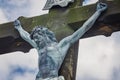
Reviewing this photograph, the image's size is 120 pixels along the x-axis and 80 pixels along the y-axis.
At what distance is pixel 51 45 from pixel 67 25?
486mm

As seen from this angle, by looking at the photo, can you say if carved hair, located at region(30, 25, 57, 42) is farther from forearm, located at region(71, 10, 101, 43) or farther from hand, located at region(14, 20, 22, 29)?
hand, located at region(14, 20, 22, 29)

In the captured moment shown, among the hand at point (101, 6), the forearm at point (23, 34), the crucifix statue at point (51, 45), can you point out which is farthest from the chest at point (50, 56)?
the hand at point (101, 6)

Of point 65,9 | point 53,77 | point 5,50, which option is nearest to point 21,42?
point 5,50

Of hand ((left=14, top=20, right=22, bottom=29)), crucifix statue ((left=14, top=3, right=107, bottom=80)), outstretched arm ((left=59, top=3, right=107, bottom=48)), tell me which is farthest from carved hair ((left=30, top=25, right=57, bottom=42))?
hand ((left=14, top=20, right=22, bottom=29))

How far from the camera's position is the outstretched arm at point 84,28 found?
491cm

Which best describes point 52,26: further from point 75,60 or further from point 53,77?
point 53,77

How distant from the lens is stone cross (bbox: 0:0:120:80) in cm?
498

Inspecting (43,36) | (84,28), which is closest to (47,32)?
(43,36)

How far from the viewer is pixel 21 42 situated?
5.54 m

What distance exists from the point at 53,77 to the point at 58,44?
462 mm

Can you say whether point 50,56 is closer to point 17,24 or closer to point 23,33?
point 23,33

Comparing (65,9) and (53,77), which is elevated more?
(65,9)

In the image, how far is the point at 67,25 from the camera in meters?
5.24

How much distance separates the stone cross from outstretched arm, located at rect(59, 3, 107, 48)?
8cm
